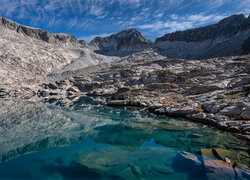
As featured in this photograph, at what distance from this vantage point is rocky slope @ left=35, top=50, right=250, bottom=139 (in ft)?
57.0

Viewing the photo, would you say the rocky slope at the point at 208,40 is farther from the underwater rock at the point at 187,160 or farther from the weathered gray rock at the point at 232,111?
the underwater rock at the point at 187,160

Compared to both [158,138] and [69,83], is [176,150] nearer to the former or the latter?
[158,138]

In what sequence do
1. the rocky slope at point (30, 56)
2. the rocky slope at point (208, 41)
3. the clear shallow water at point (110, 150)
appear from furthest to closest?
the rocky slope at point (208, 41) → the rocky slope at point (30, 56) → the clear shallow water at point (110, 150)

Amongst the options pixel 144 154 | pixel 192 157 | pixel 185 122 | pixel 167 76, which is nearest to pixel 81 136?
pixel 144 154

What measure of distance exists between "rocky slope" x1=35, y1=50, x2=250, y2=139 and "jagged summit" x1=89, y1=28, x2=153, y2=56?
284ft

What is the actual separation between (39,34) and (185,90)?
15179cm

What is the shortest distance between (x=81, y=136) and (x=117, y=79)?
2037 inches

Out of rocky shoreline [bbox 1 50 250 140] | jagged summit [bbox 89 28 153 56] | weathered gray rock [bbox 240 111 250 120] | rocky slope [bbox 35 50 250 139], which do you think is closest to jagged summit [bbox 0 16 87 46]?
jagged summit [bbox 89 28 153 56]

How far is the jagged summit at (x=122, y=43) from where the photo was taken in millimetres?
159250

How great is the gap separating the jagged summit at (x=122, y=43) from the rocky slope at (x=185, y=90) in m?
86.4

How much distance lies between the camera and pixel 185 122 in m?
18.7

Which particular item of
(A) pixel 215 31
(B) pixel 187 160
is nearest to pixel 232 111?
(B) pixel 187 160

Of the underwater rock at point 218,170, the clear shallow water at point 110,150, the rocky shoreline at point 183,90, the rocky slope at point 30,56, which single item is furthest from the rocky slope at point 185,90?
the rocky slope at point 30,56

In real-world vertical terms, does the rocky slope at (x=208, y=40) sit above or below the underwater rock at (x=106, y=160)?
above
